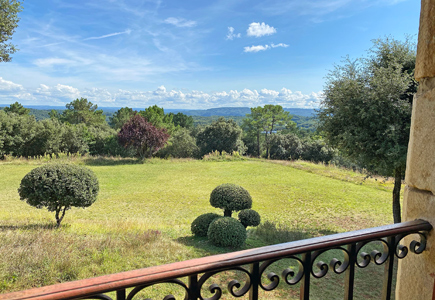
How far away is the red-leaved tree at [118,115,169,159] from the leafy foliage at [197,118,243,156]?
8.12 metres

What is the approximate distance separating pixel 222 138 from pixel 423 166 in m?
27.4

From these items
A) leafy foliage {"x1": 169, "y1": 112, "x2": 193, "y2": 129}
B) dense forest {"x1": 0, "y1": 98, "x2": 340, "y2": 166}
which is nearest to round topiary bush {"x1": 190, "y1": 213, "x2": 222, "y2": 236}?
dense forest {"x1": 0, "y1": 98, "x2": 340, "y2": 166}

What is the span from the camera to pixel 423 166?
1.48 metres

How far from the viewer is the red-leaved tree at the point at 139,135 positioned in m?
20.5

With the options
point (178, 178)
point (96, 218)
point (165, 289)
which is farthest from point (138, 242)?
point (178, 178)

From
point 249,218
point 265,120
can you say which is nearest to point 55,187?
point 249,218

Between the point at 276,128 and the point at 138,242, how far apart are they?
103ft

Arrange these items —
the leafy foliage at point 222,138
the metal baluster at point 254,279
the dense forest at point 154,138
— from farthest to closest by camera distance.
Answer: the leafy foliage at point 222,138 → the dense forest at point 154,138 → the metal baluster at point 254,279

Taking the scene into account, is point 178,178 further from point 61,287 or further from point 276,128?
point 276,128

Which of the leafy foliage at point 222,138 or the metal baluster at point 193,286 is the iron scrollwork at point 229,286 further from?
the leafy foliage at point 222,138

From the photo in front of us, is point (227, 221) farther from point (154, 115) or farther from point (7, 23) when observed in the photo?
point (154, 115)

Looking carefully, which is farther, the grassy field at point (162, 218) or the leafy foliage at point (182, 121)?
the leafy foliage at point (182, 121)

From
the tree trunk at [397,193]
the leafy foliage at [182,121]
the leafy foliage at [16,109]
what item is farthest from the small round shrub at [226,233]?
the leafy foliage at [182,121]

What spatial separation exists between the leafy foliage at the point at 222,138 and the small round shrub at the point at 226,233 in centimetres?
2279
